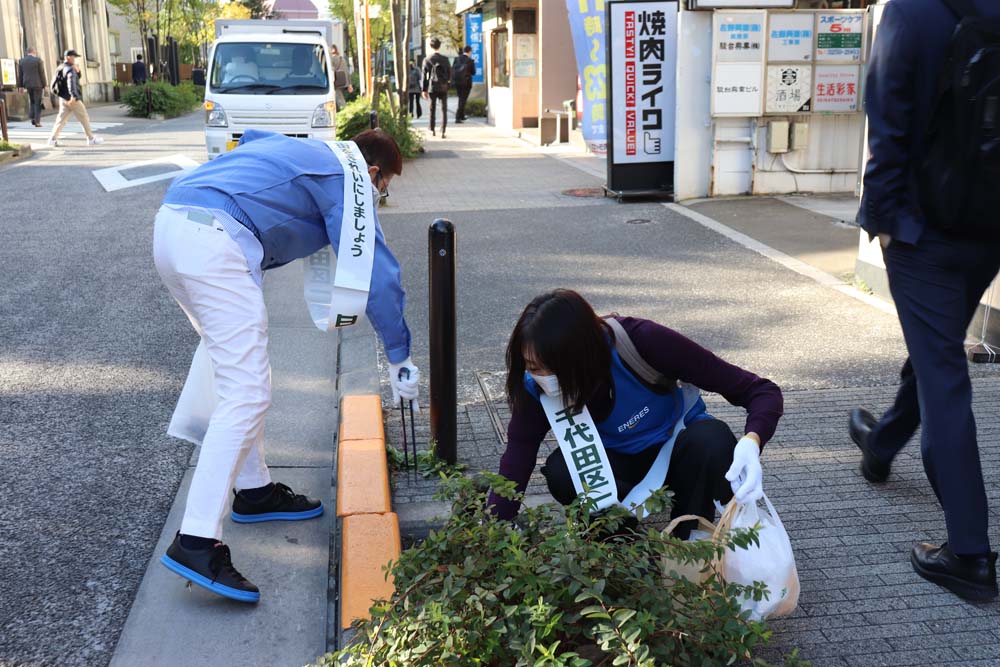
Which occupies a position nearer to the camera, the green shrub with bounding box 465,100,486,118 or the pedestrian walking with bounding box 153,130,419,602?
the pedestrian walking with bounding box 153,130,419,602

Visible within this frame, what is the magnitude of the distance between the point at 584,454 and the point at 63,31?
128 feet

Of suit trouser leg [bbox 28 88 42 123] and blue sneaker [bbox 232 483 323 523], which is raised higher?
suit trouser leg [bbox 28 88 42 123]

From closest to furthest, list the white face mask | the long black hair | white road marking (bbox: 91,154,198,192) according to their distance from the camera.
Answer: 1. the long black hair
2. the white face mask
3. white road marking (bbox: 91,154,198,192)

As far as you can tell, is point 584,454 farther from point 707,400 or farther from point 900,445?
point 707,400

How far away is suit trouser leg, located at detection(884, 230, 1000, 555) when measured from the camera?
301 centimetres

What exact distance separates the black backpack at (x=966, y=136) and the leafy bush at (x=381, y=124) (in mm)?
12952

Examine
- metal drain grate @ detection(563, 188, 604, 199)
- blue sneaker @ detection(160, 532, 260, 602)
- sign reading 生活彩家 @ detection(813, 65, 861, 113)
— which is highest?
sign reading 生活彩家 @ detection(813, 65, 861, 113)

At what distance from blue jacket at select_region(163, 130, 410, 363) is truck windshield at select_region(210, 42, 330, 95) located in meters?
11.4

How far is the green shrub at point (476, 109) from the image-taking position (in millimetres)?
30969

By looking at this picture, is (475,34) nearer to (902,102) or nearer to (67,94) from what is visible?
(67,94)

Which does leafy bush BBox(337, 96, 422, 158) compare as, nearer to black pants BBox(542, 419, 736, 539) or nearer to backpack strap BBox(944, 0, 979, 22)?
black pants BBox(542, 419, 736, 539)

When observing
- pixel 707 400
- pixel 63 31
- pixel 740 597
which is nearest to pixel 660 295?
pixel 707 400

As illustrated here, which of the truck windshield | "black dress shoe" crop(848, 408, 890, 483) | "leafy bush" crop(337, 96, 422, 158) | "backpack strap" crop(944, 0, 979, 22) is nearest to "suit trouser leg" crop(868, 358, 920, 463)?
"black dress shoe" crop(848, 408, 890, 483)

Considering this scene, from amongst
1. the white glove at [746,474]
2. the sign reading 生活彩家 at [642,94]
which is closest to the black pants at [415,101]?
the sign reading 生活彩家 at [642,94]
